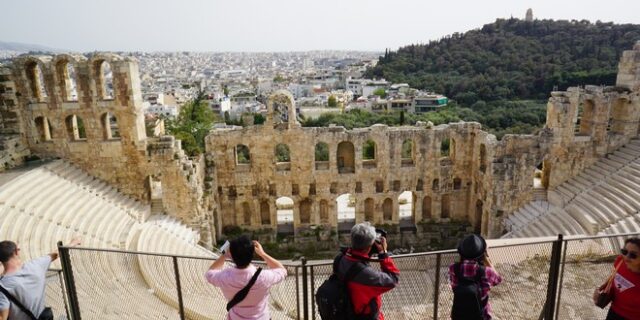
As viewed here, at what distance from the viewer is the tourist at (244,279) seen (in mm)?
5539

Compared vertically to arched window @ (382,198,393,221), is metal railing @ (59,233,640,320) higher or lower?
higher

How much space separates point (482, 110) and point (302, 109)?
110 ft

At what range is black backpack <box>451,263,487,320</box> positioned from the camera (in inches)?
227

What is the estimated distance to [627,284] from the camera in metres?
5.84

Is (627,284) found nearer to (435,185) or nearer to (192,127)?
(435,185)

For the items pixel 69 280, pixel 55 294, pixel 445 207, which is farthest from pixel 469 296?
pixel 445 207

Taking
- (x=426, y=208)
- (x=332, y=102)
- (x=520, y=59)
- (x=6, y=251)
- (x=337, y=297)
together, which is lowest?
(x=332, y=102)

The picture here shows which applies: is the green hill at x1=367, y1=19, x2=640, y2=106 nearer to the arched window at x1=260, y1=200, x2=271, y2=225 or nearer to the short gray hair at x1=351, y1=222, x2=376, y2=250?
the arched window at x1=260, y1=200, x2=271, y2=225

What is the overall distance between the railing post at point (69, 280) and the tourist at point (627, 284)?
782cm

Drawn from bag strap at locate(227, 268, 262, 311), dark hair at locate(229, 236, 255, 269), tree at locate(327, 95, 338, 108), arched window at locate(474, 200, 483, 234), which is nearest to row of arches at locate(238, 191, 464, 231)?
arched window at locate(474, 200, 483, 234)

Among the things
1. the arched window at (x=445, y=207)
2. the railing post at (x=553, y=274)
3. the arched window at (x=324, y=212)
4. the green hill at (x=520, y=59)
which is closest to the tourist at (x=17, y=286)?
the railing post at (x=553, y=274)

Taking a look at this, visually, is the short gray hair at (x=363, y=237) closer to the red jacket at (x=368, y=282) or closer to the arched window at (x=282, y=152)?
the red jacket at (x=368, y=282)

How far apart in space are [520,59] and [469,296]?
229ft

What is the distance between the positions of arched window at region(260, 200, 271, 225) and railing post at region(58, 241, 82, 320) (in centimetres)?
1682
